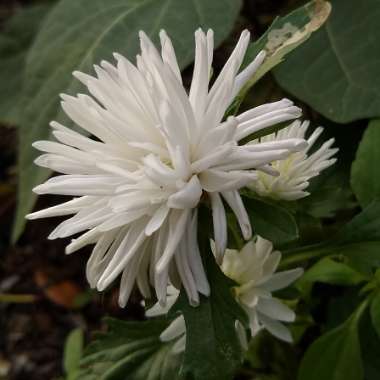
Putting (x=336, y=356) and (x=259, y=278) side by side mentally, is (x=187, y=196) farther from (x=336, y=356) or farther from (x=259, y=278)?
(x=336, y=356)

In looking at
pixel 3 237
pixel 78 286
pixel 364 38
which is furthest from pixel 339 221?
pixel 3 237

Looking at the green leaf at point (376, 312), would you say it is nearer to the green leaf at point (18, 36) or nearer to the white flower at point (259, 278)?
the white flower at point (259, 278)

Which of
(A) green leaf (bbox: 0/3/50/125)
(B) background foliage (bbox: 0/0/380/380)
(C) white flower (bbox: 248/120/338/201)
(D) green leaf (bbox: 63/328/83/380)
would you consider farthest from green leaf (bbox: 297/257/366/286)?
(A) green leaf (bbox: 0/3/50/125)

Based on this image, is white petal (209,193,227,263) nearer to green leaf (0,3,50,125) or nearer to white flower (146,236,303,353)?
white flower (146,236,303,353)

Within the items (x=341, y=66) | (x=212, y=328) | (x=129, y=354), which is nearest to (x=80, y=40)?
(x=341, y=66)

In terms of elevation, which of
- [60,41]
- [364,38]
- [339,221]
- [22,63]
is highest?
[22,63]

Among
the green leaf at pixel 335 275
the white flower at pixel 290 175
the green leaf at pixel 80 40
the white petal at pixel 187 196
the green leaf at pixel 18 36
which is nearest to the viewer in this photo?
the white petal at pixel 187 196

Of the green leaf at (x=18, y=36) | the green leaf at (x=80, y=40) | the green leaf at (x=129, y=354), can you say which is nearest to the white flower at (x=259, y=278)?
the green leaf at (x=129, y=354)

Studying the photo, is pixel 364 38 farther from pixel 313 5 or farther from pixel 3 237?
pixel 3 237
